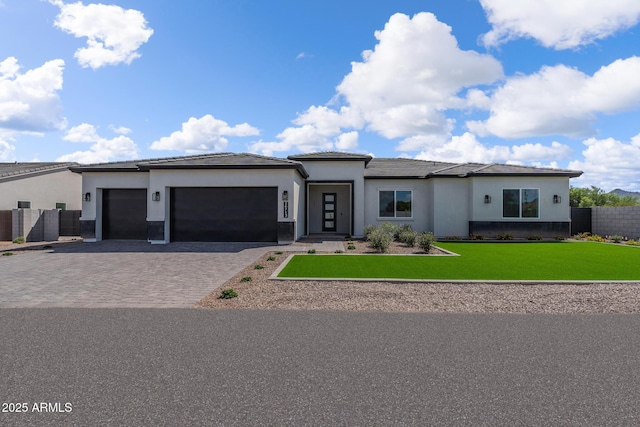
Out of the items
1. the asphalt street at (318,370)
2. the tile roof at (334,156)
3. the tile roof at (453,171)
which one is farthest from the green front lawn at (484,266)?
the tile roof at (334,156)

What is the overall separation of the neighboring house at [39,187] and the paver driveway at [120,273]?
829 cm

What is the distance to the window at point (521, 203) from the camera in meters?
19.6

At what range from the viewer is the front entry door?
22.1 metres

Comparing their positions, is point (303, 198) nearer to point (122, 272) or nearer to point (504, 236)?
point (504, 236)

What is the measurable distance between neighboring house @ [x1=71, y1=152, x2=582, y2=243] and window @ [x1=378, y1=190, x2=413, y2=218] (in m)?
0.05

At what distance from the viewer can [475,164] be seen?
22.6 meters

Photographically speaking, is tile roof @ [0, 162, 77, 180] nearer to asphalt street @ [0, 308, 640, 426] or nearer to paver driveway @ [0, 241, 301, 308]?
paver driveway @ [0, 241, 301, 308]

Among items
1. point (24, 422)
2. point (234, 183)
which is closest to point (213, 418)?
point (24, 422)

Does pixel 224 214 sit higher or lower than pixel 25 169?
lower

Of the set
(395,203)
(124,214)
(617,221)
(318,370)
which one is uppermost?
(395,203)

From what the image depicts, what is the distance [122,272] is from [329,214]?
13.4m

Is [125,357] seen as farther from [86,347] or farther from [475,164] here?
[475,164]

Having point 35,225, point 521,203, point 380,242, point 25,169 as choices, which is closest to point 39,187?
point 25,169

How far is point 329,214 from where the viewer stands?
22.1 metres
